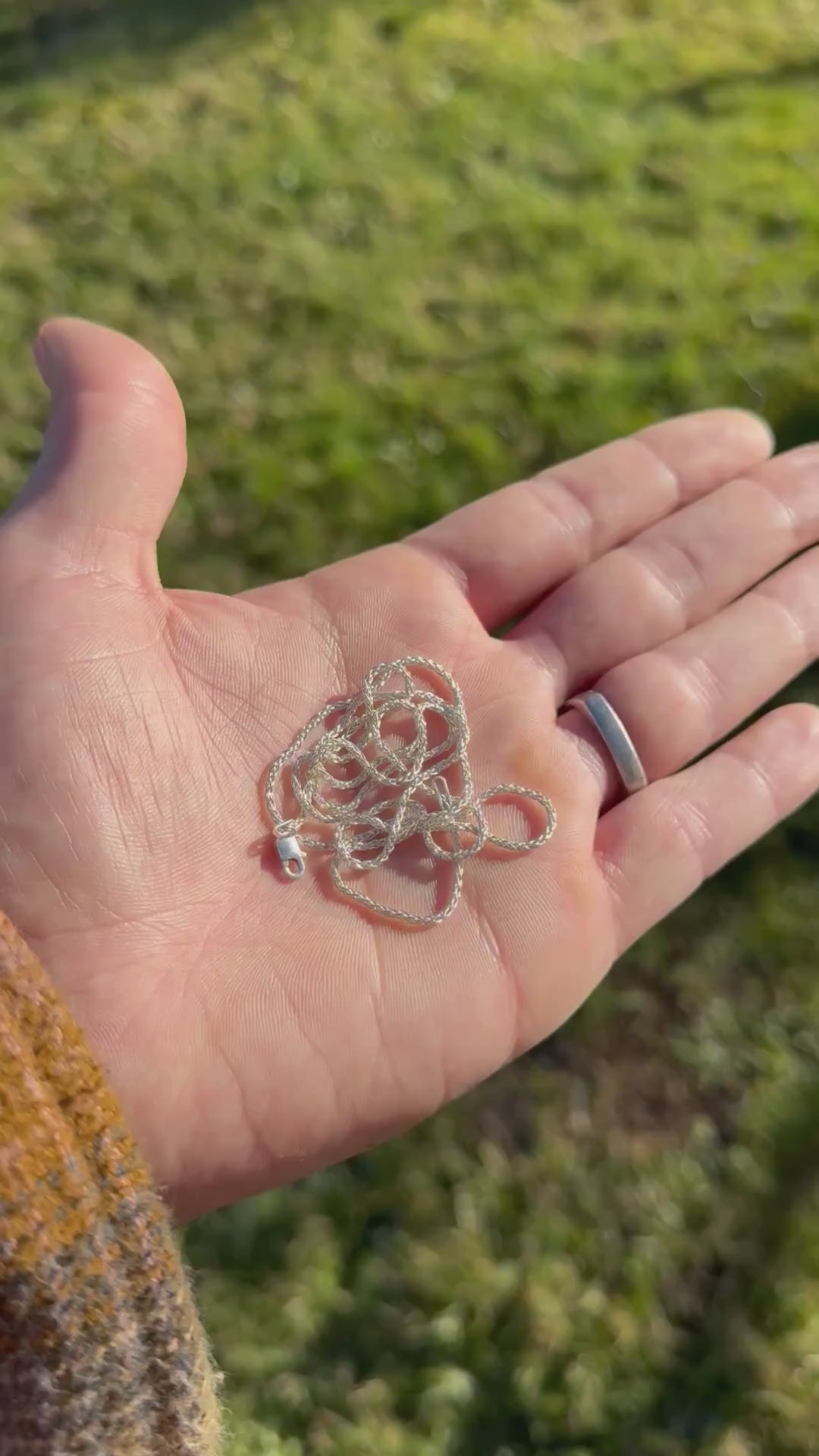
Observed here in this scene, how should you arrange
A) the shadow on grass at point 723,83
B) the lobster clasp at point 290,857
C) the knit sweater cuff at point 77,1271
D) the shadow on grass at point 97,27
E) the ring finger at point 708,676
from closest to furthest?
the knit sweater cuff at point 77,1271, the lobster clasp at point 290,857, the ring finger at point 708,676, the shadow on grass at point 723,83, the shadow on grass at point 97,27

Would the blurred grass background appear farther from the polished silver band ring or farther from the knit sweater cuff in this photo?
the knit sweater cuff

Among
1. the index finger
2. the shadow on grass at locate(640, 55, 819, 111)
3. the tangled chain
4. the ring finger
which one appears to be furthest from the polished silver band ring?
the shadow on grass at locate(640, 55, 819, 111)

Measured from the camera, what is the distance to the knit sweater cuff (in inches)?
62.0

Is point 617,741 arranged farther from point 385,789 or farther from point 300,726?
point 300,726

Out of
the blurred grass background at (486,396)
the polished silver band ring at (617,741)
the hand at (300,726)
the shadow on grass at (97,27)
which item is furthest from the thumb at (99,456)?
the shadow on grass at (97,27)

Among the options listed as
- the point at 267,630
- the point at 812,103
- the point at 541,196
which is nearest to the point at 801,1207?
the point at 267,630

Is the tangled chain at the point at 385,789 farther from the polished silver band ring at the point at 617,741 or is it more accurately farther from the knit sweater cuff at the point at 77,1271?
the knit sweater cuff at the point at 77,1271

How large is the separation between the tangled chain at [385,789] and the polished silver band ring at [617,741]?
0.22 m

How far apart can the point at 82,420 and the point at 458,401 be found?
1.71m

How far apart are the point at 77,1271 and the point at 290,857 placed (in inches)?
31.1

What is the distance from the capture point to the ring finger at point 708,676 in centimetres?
248

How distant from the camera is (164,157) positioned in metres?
4.48

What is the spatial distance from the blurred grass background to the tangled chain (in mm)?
747

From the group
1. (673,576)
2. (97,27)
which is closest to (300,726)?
(673,576)
